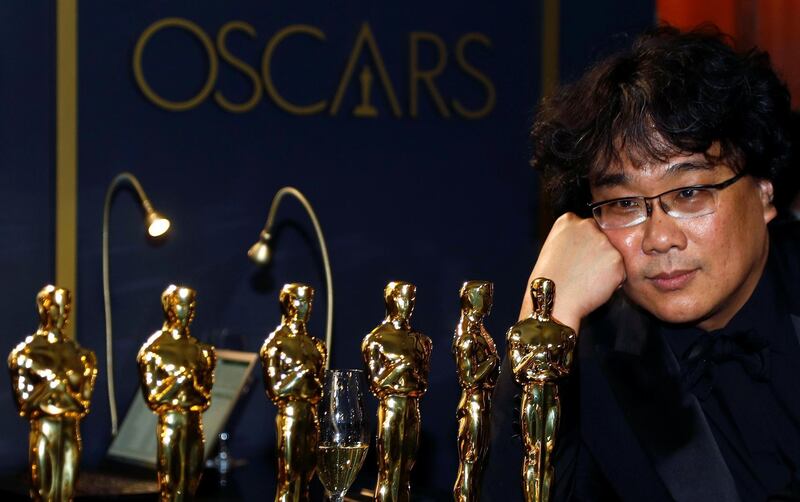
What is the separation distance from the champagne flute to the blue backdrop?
1.25 meters

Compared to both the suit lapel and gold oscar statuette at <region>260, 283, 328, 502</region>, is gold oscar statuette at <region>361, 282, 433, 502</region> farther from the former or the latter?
the suit lapel

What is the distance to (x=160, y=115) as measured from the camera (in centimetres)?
308

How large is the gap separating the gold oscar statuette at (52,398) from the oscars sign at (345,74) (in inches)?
82.6

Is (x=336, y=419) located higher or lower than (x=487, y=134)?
lower

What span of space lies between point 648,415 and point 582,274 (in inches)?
9.4

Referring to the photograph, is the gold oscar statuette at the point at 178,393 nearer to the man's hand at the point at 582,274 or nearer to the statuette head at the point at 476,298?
the statuette head at the point at 476,298

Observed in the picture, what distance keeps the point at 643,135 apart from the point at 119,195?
5.23ft

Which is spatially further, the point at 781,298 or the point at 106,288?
the point at 106,288

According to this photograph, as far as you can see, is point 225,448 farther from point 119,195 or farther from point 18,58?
point 18,58

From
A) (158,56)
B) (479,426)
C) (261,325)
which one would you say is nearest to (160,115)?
(158,56)

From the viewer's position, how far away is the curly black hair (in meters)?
1.86

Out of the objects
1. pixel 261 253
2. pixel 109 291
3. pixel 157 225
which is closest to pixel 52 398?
pixel 157 225

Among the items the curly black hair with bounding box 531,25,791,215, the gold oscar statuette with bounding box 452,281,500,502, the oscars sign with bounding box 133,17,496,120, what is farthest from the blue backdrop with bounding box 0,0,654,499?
the gold oscar statuette with bounding box 452,281,500,502

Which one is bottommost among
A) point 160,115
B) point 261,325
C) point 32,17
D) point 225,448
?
point 225,448
